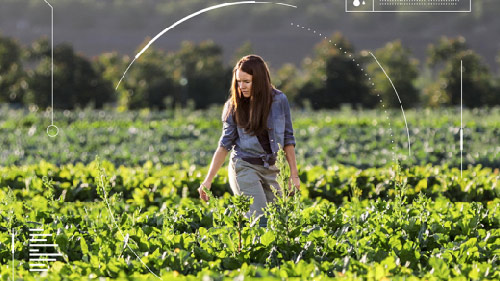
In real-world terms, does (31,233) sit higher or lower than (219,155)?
lower

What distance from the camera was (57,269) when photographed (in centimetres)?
368

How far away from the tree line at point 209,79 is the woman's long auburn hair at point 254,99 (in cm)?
2867

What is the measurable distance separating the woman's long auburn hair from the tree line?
94.1 feet

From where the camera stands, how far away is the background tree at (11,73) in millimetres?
41875

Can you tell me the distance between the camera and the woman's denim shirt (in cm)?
502

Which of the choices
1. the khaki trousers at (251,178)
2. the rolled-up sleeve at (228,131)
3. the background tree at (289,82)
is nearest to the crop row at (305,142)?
the khaki trousers at (251,178)

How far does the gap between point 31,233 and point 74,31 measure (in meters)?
85.0

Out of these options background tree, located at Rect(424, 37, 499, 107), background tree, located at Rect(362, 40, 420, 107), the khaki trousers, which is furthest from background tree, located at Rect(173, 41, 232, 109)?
the khaki trousers

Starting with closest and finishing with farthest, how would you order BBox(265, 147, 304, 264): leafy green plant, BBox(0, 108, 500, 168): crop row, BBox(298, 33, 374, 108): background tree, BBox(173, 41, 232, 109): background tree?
BBox(265, 147, 304, 264): leafy green plant
BBox(0, 108, 500, 168): crop row
BBox(298, 33, 374, 108): background tree
BBox(173, 41, 232, 109): background tree

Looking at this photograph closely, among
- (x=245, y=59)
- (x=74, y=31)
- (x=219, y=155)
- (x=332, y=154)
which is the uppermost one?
(x=74, y=31)

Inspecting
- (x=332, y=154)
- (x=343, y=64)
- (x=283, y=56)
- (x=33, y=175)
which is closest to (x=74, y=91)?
(x=343, y=64)

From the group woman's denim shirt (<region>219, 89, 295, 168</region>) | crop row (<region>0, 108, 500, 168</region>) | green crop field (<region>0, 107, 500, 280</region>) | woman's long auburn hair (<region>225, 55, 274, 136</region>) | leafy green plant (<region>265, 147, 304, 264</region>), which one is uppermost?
woman's long auburn hair (<region>225, 55, 274, 136</region>)

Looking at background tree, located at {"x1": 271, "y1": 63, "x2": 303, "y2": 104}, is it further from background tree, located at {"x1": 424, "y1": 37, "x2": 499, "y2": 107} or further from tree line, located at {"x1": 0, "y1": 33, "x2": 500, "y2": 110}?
background tree, located at {"x1": 424, "y1": 37, "x2": 499, "y2": 107}

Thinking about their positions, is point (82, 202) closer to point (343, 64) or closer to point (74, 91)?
point (343, 64)
